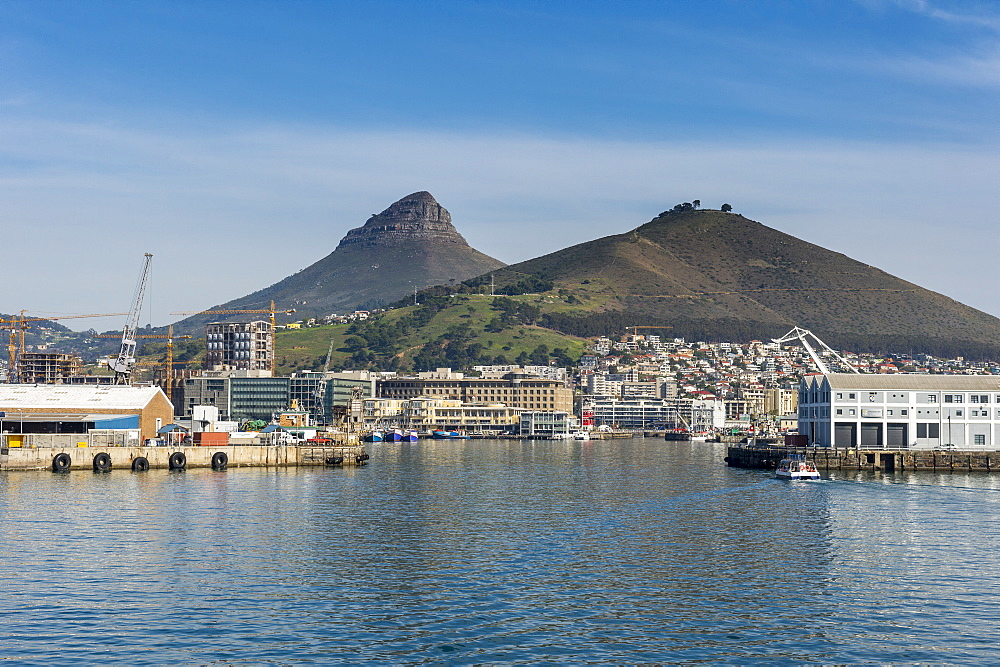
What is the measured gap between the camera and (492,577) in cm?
4588

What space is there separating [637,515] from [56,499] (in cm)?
3890

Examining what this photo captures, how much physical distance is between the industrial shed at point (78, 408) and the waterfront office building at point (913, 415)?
242 feet

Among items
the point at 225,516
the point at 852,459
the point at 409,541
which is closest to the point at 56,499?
the point at 225,516

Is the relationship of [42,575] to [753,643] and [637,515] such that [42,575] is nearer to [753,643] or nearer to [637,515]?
[753,643]

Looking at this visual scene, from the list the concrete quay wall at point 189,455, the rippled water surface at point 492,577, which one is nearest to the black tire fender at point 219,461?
the concrete quay wall at point 189,455

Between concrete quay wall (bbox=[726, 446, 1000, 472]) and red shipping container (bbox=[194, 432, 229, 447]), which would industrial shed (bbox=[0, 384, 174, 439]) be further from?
concrete quay wall (bbox=[726, 446, 1000, 472])

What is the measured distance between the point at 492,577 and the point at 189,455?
7045cm

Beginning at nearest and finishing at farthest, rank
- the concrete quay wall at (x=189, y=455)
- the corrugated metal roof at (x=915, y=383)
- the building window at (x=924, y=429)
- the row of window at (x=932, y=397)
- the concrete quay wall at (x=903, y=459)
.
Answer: the concrete quay wall at (x=189, y=455) < the concrete quay wall at (x=903, y=459) < the building window at (x=924, y=429) < the row of window at (x=932, y=397) < the corrugated metal roof at (x=915, y=383)

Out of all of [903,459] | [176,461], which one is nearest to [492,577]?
[176,461]

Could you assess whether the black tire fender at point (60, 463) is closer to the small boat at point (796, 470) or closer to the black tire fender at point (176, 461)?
the black tire fender at point (176, 461)

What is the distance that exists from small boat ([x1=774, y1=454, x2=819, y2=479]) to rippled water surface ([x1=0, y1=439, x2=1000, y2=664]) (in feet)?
53.1

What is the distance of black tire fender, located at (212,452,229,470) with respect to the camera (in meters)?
108

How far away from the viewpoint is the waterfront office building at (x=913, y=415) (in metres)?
118

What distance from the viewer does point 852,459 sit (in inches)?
4459
